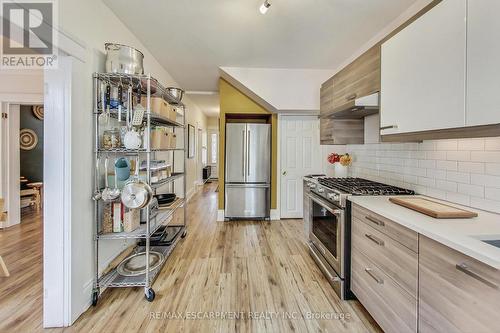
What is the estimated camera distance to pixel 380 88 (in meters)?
2.08

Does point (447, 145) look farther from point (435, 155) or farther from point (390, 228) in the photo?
point (390, 228)

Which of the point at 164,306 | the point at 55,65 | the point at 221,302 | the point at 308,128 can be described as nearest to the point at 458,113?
the point at 221,302

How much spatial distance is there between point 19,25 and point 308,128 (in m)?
4.09

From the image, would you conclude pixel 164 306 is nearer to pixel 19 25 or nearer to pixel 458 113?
pixel 19 25

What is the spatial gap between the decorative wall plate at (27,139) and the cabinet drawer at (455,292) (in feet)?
23.0

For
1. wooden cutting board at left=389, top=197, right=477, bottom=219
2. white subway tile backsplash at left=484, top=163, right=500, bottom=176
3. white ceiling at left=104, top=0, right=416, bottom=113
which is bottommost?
wooden cutting board at left=389, top=197, right=477, bottom=219

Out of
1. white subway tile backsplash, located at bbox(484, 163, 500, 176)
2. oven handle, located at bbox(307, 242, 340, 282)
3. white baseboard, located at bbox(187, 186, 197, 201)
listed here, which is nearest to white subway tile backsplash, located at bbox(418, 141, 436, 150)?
white subway tile backsplash, located at bbox(484, 163, 500, 176)

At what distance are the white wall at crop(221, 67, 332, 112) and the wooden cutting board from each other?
8.70 ft

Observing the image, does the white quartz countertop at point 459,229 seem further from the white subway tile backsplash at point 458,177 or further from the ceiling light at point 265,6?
the ceiling light at point 265,6

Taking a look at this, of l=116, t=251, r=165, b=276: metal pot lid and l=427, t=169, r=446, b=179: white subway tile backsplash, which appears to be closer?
l=427, t=169, r=446, b=179: white subway tile backsplash

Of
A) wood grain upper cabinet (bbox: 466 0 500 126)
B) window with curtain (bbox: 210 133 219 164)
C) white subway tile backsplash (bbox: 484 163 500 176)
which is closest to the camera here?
wood grain upper cabinet (bbox: 466 0 500 126)

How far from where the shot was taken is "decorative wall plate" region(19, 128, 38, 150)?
512 cm

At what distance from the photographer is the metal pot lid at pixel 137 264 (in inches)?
89.6

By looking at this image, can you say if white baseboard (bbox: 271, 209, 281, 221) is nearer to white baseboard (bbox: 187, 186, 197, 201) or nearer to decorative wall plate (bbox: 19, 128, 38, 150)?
white baseboard (bbox: 187, 186, 197, 201)
